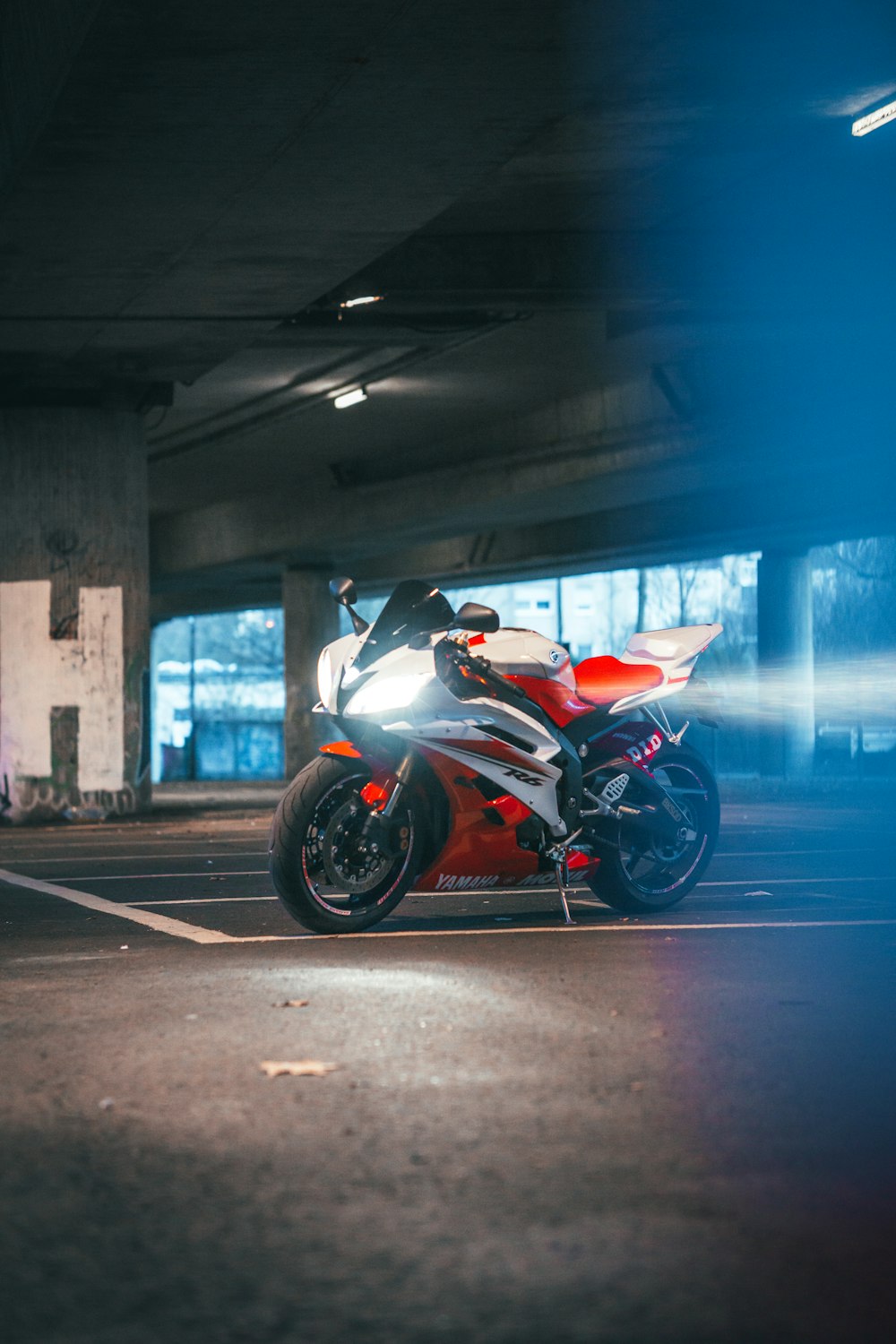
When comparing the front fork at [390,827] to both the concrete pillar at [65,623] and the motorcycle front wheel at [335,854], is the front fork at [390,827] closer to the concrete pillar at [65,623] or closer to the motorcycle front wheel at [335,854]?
the motorcycle front wheel at [335,854]

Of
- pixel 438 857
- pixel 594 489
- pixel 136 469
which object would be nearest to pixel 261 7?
pixel 438 857

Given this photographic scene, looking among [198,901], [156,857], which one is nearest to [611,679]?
[198,901]

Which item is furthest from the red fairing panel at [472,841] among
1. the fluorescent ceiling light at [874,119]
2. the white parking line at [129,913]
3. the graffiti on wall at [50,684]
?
the graffiti on wall at [50,684]

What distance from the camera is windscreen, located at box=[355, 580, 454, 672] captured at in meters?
8.17

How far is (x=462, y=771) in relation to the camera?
826cm

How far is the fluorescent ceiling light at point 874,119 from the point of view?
1457cm

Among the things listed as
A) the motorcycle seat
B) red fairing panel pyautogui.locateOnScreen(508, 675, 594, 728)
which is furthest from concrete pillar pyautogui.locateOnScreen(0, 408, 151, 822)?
red fairing panel pyautogui.locateOnScreen(508, 675, 594, 728)

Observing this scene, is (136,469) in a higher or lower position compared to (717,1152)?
higher

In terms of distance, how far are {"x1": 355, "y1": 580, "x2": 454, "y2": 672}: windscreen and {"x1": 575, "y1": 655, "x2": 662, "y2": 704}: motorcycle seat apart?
859mm

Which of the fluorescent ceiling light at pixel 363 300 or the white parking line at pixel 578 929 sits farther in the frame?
the fluorescent ceiling light at pixel 363 300

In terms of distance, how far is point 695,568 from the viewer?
3199 inches

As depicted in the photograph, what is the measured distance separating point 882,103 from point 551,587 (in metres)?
119

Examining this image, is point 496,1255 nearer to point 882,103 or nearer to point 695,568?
point 882,103

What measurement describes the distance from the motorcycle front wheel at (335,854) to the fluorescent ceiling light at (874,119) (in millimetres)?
9029
